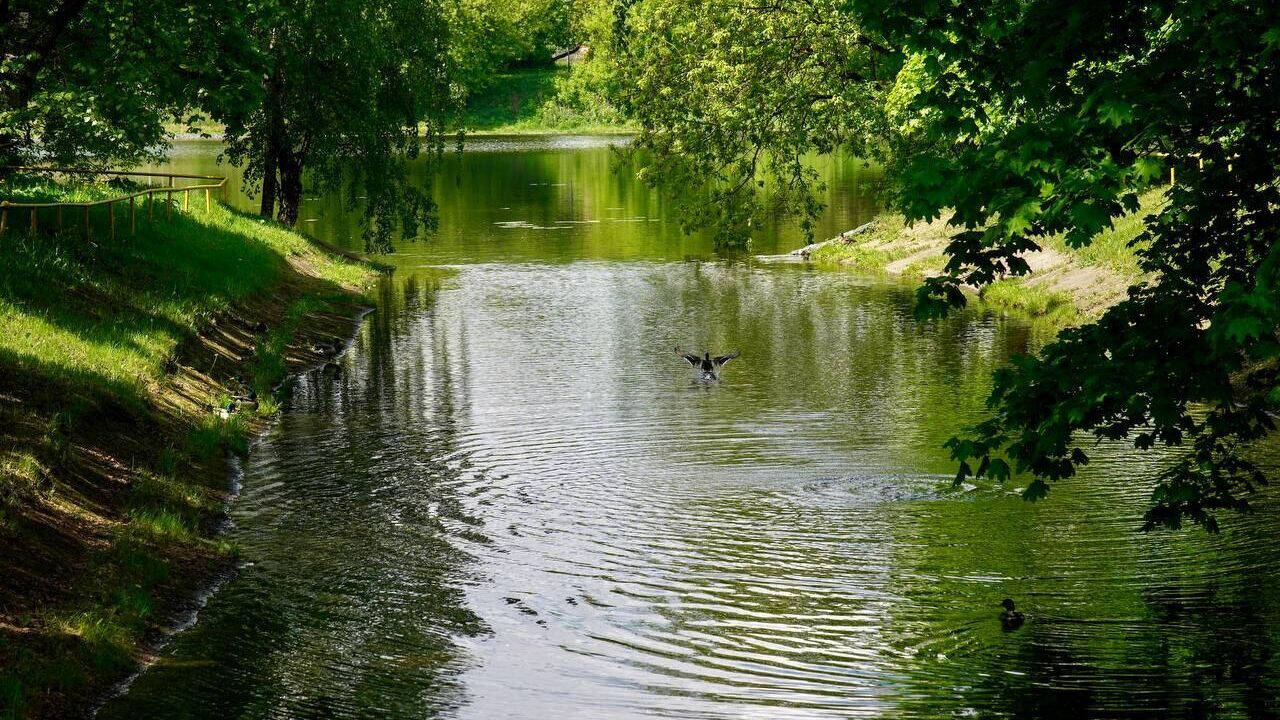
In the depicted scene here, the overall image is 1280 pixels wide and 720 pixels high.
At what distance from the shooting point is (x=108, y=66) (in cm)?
2525

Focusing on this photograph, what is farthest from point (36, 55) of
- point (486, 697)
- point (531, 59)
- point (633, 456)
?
point (531, 59)

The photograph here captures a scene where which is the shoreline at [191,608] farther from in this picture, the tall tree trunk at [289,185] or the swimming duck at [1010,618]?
the tall tree trunk at [289,185]

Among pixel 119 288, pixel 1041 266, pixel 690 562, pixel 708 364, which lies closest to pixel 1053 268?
pixel 1041 266

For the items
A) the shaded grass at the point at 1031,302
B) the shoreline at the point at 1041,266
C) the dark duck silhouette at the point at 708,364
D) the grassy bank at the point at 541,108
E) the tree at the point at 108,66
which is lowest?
the dark duck silhouette at the point at 708,364

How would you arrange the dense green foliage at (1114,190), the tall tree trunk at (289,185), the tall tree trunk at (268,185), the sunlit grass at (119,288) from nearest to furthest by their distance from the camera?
the dense green foliage at (1114,190)
the sunlit grass at (119,288)
the tall tree trunk at (268,185)
the tall tree trunk at (289,185)

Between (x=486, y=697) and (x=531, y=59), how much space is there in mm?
152959

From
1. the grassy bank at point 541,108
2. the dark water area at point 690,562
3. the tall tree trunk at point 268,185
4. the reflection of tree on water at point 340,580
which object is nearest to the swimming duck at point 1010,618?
the dark water area at point 690,562

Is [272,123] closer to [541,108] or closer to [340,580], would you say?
[340,580]

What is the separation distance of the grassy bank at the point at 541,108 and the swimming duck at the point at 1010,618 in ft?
402

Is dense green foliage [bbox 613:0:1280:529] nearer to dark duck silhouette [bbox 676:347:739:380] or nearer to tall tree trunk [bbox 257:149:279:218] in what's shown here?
dark duck silhouette [bbox 676:347:739:380]

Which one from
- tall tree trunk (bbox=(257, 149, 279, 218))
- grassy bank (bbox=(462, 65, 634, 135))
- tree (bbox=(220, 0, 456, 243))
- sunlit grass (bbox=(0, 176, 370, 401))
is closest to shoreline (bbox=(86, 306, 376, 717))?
sunlit grass (bbox=(0, 176, 370, 401))

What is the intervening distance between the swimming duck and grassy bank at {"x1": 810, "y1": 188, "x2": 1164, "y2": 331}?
1877 cm

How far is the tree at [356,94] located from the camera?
45719mm

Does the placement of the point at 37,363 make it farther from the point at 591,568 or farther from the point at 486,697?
the point at 486,697
